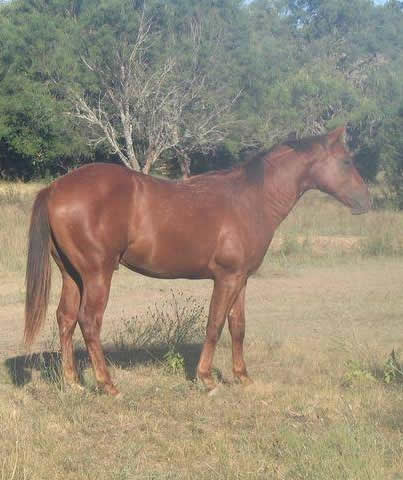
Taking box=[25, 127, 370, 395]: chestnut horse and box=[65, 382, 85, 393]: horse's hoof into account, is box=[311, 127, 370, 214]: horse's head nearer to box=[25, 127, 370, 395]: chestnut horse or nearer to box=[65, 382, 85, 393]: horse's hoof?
box=[25, 127, 370, 395]: chestnut horse

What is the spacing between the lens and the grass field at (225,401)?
3.98 meters

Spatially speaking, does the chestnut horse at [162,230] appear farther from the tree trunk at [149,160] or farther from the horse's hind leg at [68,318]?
the tree trunk at [149,160]

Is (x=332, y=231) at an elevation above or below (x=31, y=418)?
below

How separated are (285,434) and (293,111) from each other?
102 ft

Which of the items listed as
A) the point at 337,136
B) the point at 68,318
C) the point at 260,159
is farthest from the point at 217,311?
the point at 337,136

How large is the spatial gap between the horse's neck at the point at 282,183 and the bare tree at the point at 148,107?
22.7m

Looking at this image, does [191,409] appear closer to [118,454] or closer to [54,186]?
[118,454]

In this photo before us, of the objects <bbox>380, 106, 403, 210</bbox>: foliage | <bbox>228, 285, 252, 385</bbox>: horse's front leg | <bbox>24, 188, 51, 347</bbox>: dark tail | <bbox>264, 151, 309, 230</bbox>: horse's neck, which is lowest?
<bbox>380, 106, 403, 210</bbox>: foliage

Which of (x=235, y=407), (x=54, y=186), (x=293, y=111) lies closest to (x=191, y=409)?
(x=235, y=407)

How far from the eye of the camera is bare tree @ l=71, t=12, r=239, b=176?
95.9 feet

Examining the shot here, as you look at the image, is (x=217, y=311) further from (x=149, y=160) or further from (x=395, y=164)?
(x=149, y=160)

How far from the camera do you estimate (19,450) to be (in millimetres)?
4090

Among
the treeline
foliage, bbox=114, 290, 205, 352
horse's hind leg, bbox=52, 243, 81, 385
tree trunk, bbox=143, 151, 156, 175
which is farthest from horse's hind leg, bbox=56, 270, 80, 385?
tree trunk, bbox=143, 151, 156, 175

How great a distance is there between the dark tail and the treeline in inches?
756
